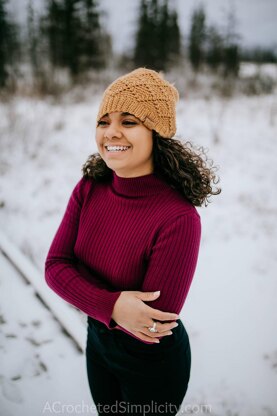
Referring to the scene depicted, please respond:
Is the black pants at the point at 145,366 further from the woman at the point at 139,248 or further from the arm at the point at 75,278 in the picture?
the arm at the point at 75,278

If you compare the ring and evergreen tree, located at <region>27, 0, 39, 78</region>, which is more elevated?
evergreen tree, located at <region>27, 0, 39, 78</region>

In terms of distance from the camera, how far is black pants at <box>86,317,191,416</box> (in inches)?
45.2

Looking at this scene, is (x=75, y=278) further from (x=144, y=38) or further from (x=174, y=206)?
(x=144, y=38)

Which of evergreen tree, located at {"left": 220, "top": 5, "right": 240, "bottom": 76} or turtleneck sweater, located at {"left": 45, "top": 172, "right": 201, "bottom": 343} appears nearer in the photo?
A: turtleneck sweater, located at {"left": 45, "top": 172, "right": 201, "bottom": 343}

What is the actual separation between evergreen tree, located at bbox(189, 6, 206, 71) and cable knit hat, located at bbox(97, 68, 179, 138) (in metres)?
26.1

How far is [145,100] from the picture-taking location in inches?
43.9

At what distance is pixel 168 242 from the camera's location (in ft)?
3.31

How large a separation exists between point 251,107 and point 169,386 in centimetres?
1183

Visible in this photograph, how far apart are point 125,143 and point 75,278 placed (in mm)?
633

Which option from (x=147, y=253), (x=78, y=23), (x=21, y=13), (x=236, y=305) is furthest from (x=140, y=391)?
(x=21, y=13)

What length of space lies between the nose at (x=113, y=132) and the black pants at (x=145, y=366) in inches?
33.3

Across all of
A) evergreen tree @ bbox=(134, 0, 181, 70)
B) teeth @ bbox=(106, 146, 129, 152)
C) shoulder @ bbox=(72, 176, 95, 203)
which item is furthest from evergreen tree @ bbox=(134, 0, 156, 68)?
teeth @ bbox=(106, 146, 129, 152)

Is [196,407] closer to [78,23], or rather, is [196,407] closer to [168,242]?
[168,242]

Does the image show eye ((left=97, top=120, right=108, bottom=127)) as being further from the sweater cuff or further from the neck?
the sweater cuff
